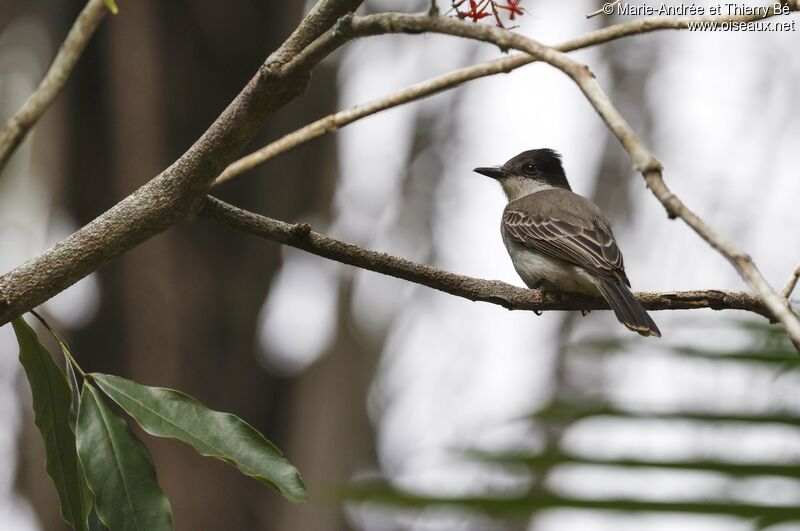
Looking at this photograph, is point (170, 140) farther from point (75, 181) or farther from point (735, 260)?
point (735, 260)

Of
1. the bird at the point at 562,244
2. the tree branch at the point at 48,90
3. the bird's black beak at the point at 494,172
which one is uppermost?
the bird's black beak at the point at 494,172

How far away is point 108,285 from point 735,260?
6802 millimetres

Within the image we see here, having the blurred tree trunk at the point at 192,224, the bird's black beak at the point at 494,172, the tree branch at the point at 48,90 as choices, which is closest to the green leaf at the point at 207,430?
the tree branch at the point at 48,90

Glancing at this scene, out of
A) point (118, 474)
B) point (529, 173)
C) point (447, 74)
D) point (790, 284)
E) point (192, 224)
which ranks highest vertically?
point (529, 173)

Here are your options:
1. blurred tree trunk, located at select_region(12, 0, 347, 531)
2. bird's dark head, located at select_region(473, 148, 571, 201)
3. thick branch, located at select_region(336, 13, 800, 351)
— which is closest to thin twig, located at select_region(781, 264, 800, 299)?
thick branch, located at select_region(336, 13, 800, 351)

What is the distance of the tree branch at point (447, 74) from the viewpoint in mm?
1897

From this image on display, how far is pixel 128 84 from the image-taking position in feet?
24.0

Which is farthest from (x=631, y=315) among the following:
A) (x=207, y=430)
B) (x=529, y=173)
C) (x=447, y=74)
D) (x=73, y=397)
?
(x=529, y=173)

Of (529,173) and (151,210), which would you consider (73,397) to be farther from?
(529,173)

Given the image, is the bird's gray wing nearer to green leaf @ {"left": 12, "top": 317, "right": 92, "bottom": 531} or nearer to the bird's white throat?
the bird's white throat

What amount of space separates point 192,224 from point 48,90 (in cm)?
546

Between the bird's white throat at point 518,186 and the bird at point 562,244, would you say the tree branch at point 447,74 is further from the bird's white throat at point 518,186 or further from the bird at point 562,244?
the bird's white throat at point 518,186

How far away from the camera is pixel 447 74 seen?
7.70 feet

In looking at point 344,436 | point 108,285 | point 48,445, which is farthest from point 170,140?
point 48,445
